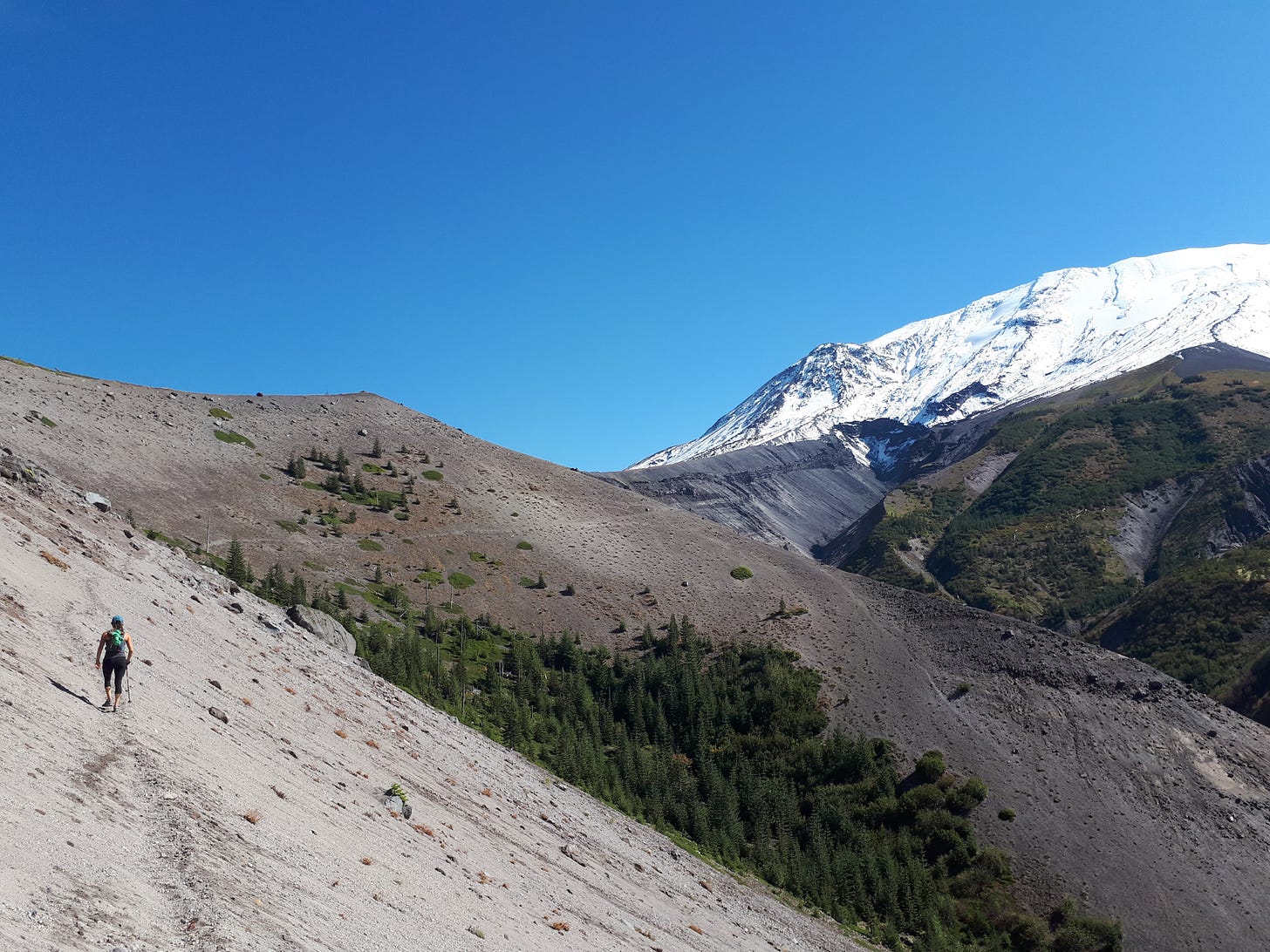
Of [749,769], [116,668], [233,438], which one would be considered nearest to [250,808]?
[116,668]

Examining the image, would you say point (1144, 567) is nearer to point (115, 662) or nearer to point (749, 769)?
point (749, 769)

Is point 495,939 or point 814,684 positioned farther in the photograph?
point 814,684

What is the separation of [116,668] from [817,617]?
229 feet

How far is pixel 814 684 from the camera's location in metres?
71.8

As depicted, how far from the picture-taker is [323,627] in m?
41.7

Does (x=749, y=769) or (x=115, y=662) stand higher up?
(x=115, y=662)

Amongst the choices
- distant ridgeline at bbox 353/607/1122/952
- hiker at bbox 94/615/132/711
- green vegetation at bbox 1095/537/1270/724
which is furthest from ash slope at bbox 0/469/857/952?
green vegetation at bbox 1095/537/1270/724

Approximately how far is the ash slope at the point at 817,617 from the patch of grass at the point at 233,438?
104cm

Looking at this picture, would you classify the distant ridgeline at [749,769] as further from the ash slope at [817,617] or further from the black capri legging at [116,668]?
the black capri legging at [116,668]

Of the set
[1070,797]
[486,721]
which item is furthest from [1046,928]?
[486,721]

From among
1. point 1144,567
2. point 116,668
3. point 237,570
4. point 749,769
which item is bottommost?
point 749,769

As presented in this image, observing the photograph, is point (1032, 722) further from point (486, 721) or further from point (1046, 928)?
point (486, 721)

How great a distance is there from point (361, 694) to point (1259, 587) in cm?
12373

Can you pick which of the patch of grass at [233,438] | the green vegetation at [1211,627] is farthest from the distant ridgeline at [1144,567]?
the patch of grass at [233,438]
